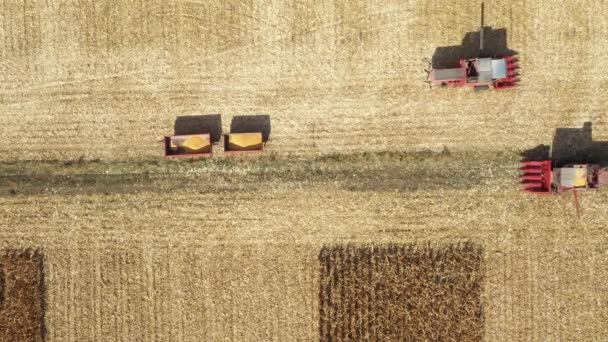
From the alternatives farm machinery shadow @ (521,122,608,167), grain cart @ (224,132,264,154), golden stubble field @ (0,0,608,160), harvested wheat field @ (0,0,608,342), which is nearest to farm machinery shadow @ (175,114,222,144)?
harvested wheat field @ (0,0,608,342)

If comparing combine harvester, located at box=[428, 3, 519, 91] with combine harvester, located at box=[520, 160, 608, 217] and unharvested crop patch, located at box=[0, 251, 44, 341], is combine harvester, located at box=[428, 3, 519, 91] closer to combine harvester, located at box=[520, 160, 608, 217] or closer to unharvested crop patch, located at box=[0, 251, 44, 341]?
combine harvester, located at box=[520, 160, 608, 217]

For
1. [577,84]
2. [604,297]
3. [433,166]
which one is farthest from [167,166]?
[604,297]

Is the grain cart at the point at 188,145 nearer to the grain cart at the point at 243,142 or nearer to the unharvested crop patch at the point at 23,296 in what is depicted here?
the grain cart at the point at 243,142

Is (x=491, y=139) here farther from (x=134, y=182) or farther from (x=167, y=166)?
(x=134, y=182)

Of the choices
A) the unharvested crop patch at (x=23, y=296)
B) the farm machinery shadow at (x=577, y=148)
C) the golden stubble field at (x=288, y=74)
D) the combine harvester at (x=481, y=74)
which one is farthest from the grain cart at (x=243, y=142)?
the farm machinery shadow at (x=577, y=148)

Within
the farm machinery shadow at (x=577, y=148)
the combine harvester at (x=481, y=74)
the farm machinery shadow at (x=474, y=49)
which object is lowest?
the farm machinery shadow at (x=577, y=148)
